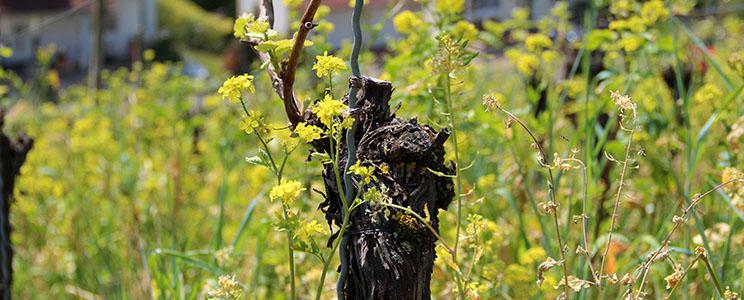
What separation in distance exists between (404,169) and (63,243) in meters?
2.40

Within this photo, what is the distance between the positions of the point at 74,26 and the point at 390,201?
28296mm

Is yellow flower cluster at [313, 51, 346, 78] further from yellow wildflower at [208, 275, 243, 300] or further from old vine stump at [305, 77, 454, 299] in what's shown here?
yellow wildflower at [208, 275, 243, 300]

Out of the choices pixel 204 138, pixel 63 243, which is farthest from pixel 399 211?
pixel 204 138

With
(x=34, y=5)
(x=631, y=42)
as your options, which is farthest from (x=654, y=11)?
(x=34, y=5)

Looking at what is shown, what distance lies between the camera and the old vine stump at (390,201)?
3.55 ft

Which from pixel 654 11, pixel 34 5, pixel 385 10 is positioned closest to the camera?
pixel 654 11

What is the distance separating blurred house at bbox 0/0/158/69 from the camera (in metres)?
25.6

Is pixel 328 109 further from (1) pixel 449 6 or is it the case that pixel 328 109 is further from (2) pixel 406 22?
(2) pixel 406 22

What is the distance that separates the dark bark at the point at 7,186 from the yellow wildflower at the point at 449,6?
102 cm

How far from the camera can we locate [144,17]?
95.6 feet

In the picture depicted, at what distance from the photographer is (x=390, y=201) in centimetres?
107

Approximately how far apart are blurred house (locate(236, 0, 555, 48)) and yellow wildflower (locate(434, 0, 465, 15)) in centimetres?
17

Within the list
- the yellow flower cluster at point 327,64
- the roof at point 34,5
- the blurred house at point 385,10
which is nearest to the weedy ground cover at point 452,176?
the yellow flower cluster at point 327,64

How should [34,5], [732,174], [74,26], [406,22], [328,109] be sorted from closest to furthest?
[328,109], [732,174], [406,22], [34,5], [74,26]
